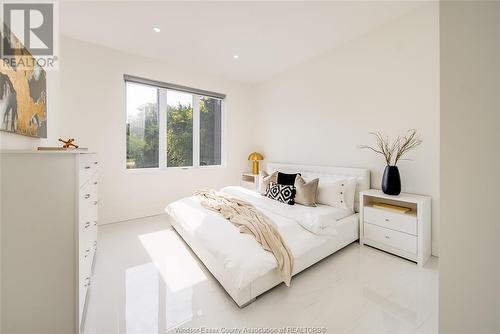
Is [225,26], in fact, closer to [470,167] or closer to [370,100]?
[370,100]

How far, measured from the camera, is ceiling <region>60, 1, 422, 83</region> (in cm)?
228

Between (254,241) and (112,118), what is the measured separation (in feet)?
9.78

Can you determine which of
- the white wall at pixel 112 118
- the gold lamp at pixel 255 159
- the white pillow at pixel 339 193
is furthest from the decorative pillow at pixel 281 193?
the white wall at pixel 112 118

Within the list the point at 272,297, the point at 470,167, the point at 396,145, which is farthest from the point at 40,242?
the point at 396,145

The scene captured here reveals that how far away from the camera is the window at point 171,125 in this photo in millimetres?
3521

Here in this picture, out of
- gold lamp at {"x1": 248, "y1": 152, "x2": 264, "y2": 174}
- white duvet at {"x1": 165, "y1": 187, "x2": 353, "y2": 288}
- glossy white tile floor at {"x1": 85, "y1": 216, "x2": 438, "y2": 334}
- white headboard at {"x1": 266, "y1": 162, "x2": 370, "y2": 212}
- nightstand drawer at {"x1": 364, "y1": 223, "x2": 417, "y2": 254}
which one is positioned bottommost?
glossy white tile floor at {"x1": 85, "y1": 216, "x2": 438, "y2": 334}

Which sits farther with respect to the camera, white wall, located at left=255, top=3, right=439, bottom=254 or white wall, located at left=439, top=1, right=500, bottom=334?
white wall, located at left=255, top=3, right=439, bottom=254

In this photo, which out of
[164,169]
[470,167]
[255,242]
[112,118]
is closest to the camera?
[470,167]

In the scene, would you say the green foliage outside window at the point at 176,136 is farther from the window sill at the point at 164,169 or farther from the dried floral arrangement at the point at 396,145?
the dried floral arrangement at the point at 396,145

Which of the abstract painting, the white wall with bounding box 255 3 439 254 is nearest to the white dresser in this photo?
the abstract painting

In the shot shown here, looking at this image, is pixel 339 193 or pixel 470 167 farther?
pixel 339 193

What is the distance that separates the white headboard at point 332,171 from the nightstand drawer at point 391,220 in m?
0.31

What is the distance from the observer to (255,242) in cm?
173

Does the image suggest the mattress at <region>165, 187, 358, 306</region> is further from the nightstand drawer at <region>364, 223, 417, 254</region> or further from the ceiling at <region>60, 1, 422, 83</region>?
the ceiling at <region>60, 1, 422, 83</region>
